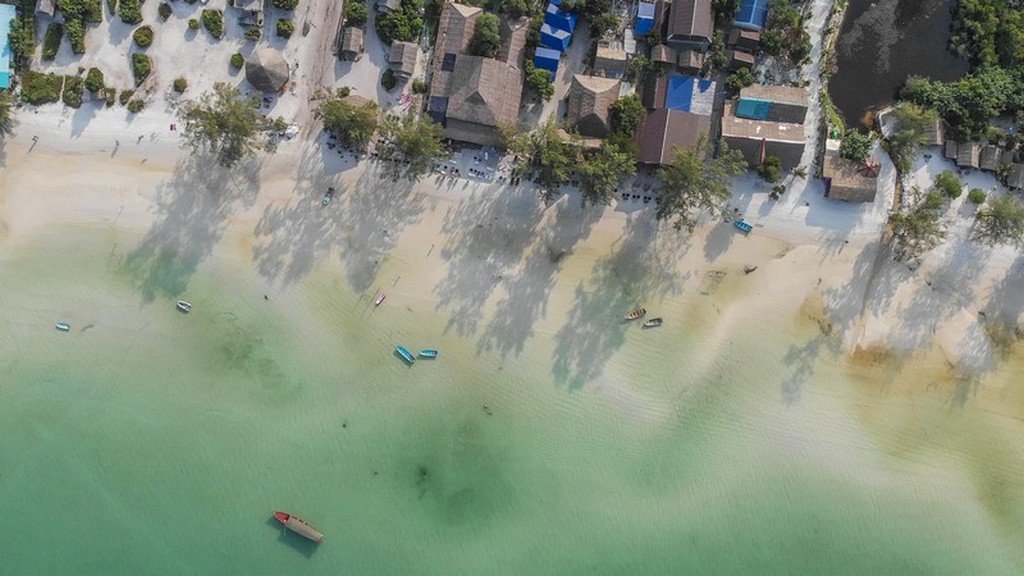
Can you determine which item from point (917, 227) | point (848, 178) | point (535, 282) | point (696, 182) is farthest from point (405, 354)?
point (917, 227)

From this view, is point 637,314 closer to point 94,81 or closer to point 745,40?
point 745,40

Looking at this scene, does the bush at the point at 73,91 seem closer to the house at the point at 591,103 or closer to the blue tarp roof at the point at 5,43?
the blue tarp roof at the point at 5,43

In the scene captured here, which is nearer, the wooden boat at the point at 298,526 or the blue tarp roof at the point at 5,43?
the blue tarp roof at the point at 5,43

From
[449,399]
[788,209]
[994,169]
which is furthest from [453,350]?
[994,169]

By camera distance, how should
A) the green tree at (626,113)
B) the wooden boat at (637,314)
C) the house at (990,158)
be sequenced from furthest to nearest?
the wooden boat at (637,314) < the house at (990,158) < the green tree at (626,113)

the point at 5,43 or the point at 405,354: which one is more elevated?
the point at 5,43

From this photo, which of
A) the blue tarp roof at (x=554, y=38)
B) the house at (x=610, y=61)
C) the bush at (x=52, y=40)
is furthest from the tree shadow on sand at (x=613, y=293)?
the bush at (x=52, y=40)
